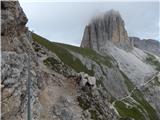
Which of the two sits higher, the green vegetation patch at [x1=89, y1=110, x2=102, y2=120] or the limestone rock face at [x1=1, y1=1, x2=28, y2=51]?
the limestone rock face at [x1=1, y1=1, x2=28, y2=51]

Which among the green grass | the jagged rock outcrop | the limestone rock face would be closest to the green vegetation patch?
the jagged rock outcrop

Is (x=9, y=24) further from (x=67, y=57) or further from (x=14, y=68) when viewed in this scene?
(x=67, y=57)

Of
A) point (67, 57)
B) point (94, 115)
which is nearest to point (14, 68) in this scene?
point (94, 115)

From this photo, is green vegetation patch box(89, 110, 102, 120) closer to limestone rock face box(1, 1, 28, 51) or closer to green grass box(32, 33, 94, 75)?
limestone rock face box(1, 1, 28, 51)

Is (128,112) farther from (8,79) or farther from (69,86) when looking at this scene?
(8,79)

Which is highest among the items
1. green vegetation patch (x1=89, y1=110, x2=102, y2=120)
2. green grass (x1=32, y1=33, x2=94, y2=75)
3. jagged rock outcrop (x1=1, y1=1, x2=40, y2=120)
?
jagged rock outcrop (x1=1, y1=1, x2=40, y2=120)

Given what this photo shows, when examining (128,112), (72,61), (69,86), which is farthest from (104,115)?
(72,61)

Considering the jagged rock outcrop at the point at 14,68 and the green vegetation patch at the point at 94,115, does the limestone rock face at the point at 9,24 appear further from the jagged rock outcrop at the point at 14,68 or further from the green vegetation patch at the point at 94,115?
the green vegetation patch at the point at 94,115

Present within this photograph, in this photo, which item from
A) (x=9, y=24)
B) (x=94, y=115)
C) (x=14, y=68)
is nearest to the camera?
(x=14, y=68)

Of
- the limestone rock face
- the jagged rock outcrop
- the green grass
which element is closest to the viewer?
the jagged rock outcrop

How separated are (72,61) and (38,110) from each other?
14384 centimetres

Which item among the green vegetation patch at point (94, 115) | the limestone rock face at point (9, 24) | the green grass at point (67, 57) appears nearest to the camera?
the limestone rock face at point (9, 24)

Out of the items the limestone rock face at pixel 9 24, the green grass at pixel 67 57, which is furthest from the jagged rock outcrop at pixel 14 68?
the green grass at pixel 67 57

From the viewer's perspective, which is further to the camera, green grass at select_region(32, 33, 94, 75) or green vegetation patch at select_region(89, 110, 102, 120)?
green grass at select_region(32, 33, 94, 75)
